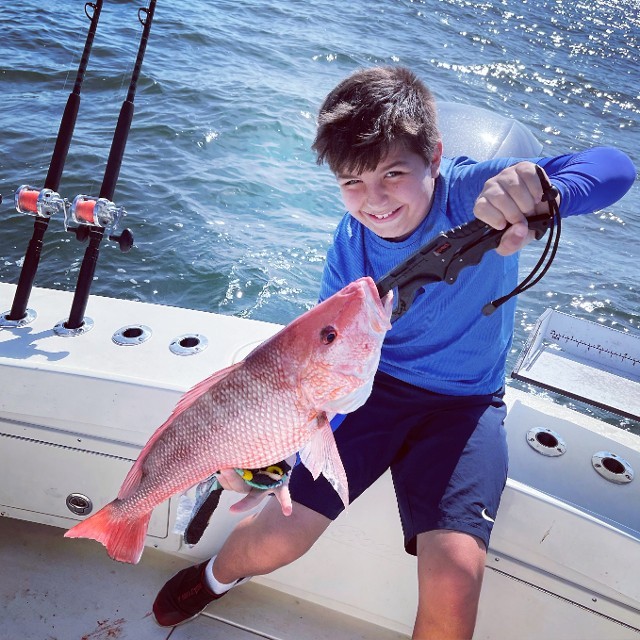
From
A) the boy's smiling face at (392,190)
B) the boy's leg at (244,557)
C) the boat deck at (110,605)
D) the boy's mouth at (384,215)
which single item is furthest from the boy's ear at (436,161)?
the boat deck at (110,605)

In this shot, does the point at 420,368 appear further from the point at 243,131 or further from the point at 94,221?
the point at 243,131

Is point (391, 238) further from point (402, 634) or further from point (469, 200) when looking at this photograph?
point (402, 634)

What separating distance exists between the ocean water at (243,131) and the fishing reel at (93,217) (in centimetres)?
56

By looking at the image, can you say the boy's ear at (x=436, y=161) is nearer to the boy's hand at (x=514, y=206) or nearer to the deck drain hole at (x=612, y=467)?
the boy's hand at (x=514, y=206)

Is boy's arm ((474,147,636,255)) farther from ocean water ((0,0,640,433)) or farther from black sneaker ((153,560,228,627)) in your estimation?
ocean water ((0,0,640,433))

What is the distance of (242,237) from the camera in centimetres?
589

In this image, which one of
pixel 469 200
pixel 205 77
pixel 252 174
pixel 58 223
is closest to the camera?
pixel 469 200

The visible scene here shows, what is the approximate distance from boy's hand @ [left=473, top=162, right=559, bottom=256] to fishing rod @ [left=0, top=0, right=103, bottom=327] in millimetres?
1813

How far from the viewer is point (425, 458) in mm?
2135

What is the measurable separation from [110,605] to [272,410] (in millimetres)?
1664

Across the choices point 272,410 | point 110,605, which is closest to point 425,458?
point 272,410

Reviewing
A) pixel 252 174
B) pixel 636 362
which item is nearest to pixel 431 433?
pixel 636 362

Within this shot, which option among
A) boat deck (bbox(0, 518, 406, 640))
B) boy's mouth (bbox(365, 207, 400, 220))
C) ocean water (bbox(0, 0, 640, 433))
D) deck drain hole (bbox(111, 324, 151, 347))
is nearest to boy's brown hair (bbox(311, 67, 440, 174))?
boy's mouth (bbox(365, 207, 400, 220))

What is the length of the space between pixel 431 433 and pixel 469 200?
0.79 metres
